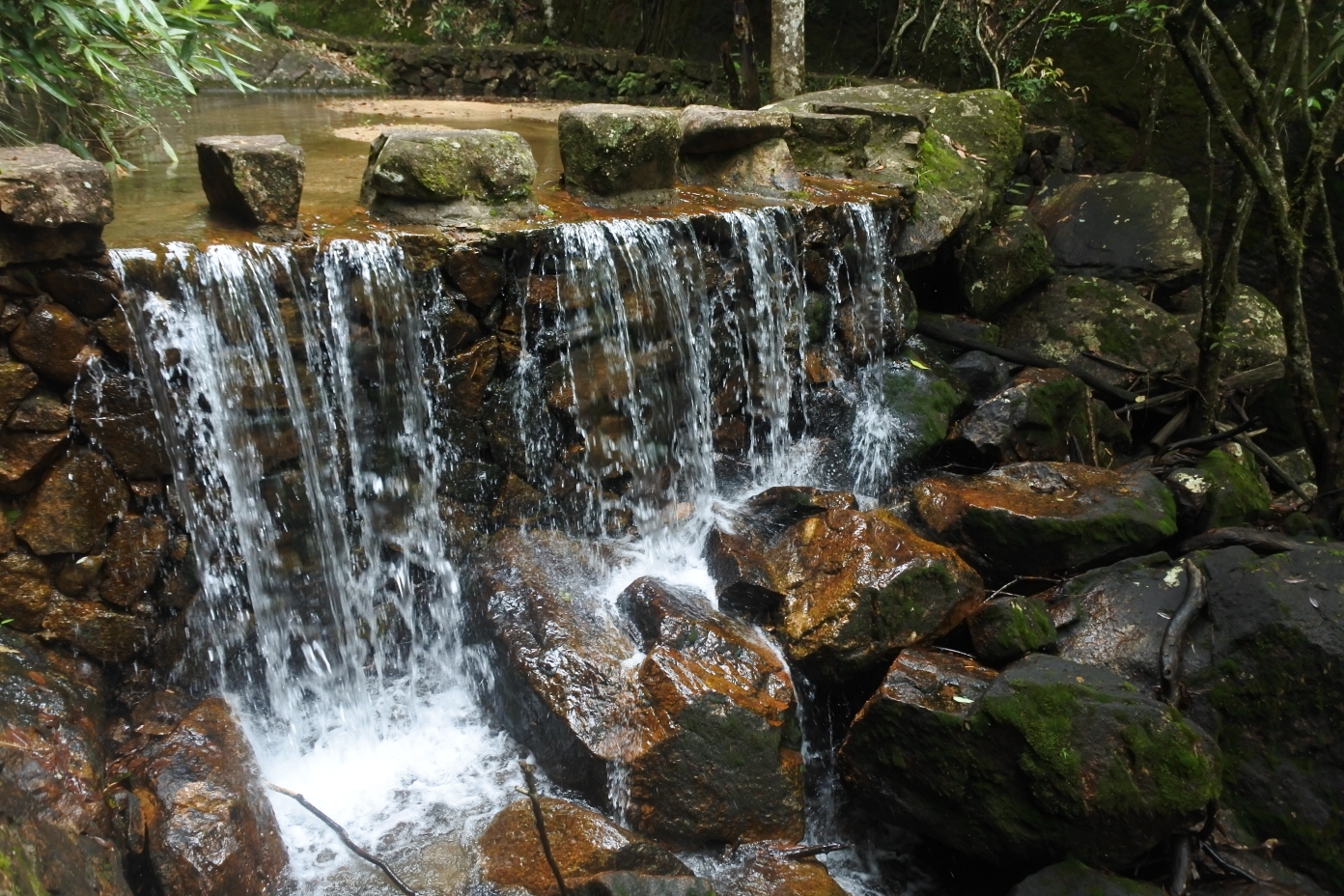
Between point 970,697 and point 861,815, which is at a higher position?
point 970,697

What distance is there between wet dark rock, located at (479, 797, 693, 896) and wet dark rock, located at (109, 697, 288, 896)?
32.2 inches

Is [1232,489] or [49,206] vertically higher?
[49,206]

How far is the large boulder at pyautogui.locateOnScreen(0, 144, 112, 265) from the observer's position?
321 centimetres

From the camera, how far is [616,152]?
5391 mm

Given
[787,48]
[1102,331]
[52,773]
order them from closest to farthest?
1. [52,773]
2. [1102,331]
3. [787,48]

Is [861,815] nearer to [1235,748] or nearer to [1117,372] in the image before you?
[1235,748]

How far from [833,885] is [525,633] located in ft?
5.56

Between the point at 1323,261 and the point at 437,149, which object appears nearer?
the point at 437,149

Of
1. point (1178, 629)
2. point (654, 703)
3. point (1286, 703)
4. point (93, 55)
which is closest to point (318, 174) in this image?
point (93, 55)

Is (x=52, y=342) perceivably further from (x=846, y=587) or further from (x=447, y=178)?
(x=846, y=587)

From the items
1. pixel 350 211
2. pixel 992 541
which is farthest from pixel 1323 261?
pixel 350 211

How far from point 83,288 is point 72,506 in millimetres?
857

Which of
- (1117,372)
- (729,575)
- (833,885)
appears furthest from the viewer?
(1117,372)

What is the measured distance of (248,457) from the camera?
4.02 meters
